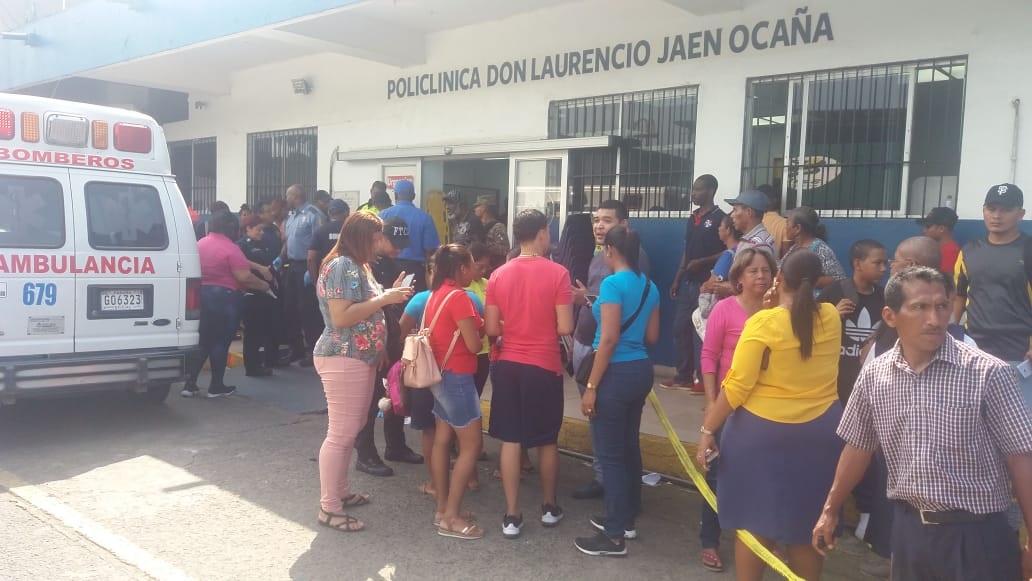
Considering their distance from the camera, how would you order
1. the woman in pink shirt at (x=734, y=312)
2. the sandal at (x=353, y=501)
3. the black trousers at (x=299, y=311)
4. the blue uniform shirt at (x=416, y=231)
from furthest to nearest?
the black trousers at (x=299, y=311) → the blue uniform shirt at (x=416, y=231) → the sandal at (x=353, y=501) → the woman in pink shirt at (x=734, y=312)

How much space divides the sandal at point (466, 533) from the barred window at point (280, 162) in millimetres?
7883

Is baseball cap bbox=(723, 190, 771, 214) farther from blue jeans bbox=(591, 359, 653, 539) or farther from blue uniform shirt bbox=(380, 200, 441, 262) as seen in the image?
blue uniform shirt bbox=(380, 200, 441, 262)

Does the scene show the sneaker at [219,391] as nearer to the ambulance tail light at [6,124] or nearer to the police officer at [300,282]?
the police officer at [300,282]

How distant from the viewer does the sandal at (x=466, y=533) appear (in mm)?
4141

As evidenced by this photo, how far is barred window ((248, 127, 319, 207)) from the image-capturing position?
11.3m

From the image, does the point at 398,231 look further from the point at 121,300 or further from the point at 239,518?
the point at 239,518

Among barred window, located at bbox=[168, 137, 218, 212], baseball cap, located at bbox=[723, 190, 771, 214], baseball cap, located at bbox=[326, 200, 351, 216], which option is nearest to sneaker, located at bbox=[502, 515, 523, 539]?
baseball cap, located at bbox=[723, 190, 771, 214]

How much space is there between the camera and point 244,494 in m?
4.71

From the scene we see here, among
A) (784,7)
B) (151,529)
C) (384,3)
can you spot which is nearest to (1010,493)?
(151,529)

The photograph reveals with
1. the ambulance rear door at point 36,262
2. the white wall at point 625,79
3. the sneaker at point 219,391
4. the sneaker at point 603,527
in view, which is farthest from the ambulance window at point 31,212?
the white wall at point 625,79

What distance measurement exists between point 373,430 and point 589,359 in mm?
2079

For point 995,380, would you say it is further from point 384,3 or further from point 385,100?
point 385,100

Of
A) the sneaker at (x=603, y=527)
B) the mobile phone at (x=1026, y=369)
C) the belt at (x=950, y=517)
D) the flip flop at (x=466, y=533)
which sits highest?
the mobile phone at (x=1026, y=369)

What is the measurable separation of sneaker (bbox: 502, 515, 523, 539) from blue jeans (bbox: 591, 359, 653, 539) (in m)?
0.50
